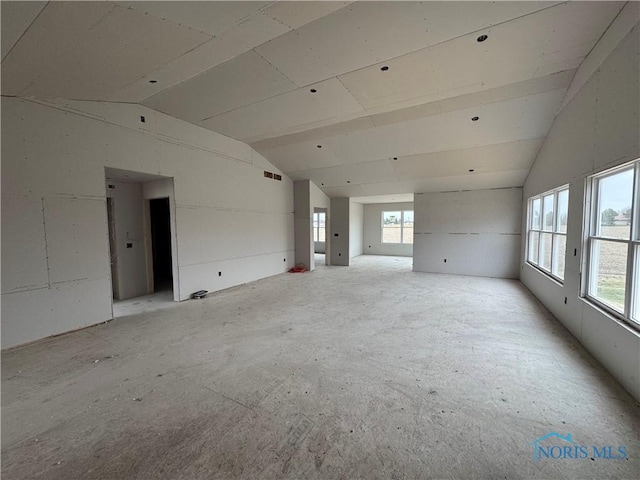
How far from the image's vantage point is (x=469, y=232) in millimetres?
7227

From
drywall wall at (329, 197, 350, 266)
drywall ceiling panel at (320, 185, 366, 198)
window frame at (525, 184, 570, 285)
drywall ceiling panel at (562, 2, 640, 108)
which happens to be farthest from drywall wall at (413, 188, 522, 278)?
drywall ceiling panel at (562, 2, 640, 108)

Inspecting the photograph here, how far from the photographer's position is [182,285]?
4.84 meters

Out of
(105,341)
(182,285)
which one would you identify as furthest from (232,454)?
(182,285)

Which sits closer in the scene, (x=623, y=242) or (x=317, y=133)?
(x=623, y=242)

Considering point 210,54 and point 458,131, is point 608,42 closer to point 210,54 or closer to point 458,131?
point 458,131

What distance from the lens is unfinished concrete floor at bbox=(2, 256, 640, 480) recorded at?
1517 mm

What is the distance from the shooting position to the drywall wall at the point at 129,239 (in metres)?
4.84

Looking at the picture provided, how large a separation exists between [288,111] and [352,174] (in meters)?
3.13

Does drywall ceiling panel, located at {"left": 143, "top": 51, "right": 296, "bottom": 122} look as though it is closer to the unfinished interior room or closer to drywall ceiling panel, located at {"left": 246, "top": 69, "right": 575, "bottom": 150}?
the unfinished interior room

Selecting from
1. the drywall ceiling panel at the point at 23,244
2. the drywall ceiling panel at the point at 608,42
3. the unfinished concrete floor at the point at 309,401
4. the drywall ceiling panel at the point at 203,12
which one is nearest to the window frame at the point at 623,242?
the unfinished concrete floor at the point at 309,401

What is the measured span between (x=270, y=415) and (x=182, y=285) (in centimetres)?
367

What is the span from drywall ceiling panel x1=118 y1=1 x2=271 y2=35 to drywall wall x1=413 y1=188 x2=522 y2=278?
6625 millimetres

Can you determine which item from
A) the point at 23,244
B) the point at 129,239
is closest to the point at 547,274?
the point at 23,244

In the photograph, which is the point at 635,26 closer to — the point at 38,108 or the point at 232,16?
the point at 232,16
